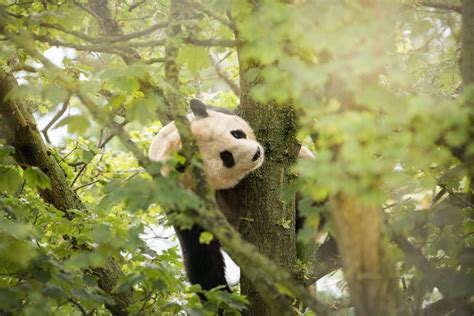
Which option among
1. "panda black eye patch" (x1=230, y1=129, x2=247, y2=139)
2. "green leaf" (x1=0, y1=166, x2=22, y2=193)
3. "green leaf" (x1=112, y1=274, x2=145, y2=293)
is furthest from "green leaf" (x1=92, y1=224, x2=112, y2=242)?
"panda black eye patch" (x1=230, y1=129, x2=247, y2=139)

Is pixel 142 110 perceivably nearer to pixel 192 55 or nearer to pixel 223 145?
pixel 192 55

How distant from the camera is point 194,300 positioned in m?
3.16

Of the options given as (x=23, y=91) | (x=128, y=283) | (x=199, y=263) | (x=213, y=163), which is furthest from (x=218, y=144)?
(x=23, y=91)

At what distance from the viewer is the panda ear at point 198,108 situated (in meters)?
4.73

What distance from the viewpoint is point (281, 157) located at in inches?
165

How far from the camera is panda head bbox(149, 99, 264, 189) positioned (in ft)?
14.5

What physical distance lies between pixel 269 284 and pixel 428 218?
956mm

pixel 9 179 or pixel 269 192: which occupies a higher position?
pixel 9 179

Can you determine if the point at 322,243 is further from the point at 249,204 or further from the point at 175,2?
the point at 175,2

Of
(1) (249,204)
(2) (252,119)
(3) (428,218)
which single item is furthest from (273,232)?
(3) (428,218)

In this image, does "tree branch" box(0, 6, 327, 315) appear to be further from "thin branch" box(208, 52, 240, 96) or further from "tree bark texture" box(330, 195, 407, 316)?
"thin branch" box(208, 52, 240, 96)

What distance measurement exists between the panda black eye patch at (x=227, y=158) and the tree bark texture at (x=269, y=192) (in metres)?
0.19

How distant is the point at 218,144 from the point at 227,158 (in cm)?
13

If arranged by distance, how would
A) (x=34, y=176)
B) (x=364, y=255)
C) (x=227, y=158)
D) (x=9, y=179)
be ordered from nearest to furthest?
(x=364, y=255)
(x=34, y=176)
(x=9, y=179)
(x=227, y=158)
